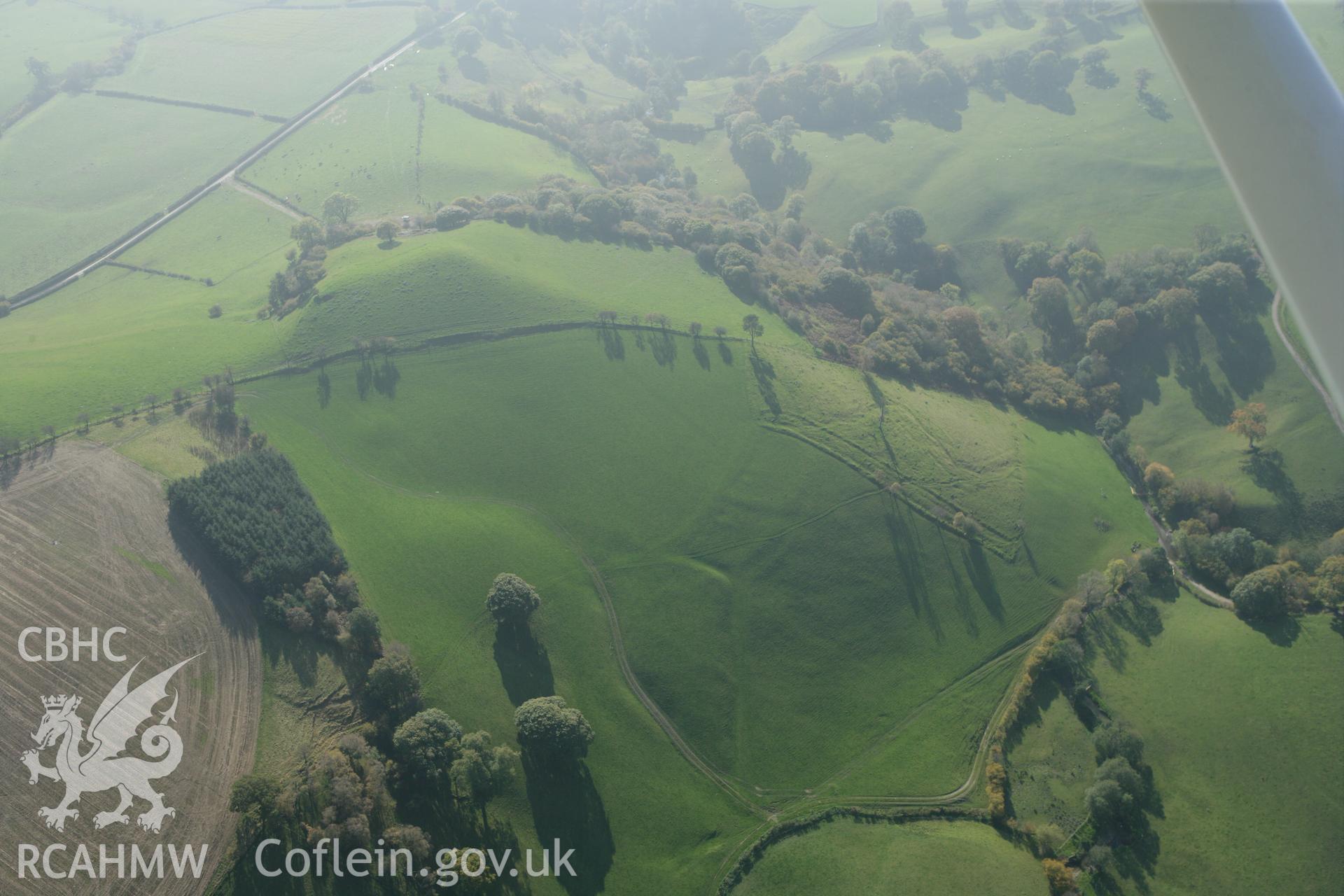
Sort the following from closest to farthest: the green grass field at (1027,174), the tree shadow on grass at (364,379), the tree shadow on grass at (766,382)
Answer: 1. the tree shadow on grass at (364,379)
2. the tree shadow on grass at (766,382)
3. the green grass field at (1027,174)

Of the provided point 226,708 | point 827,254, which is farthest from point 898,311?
point 226,708

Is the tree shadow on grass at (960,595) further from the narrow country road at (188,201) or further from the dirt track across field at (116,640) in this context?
Answer: the narrow country road at (188,201)

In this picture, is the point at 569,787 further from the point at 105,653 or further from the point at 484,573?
the point at 105,653

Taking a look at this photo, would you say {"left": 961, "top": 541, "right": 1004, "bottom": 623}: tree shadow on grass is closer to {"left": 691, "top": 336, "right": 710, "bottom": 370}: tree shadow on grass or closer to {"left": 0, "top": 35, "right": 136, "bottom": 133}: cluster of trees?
{"left": 691, "top": 336, "right": 710, "bottom": 370}: tree shadow on grass

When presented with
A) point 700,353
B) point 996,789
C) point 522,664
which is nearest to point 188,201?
point 700,353

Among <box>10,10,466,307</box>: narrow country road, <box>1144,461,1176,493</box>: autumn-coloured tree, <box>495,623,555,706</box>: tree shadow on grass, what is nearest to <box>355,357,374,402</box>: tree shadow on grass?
<box>495,623,555,706</box>: tree shadow on grass

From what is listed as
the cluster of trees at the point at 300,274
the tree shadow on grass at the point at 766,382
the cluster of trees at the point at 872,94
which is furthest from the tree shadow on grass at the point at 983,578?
the cluster of trees at the point at 872,94

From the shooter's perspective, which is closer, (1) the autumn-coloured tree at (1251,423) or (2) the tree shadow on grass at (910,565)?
(2) the tree shadow on grass at (910,565)
